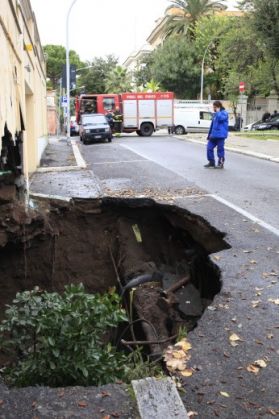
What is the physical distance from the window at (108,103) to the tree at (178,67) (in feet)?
57.9

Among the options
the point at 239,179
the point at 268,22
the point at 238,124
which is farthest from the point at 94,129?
the point at 238,124

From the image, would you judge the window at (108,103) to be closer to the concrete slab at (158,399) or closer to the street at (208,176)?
the street at (208,176)

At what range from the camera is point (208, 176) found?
1276cm

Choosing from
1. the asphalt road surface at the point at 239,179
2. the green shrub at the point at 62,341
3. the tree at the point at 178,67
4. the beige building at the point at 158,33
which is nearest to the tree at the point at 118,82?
the beige building at the point at 158,33

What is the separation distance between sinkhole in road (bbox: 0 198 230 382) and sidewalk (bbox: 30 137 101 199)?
72 centimetres

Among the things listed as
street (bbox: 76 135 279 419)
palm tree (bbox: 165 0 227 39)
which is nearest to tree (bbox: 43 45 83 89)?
palm tree (bbox: 165 0 227 39)

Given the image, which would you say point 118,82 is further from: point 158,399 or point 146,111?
point 158,399

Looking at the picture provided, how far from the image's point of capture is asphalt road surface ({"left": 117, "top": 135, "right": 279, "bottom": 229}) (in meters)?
9.00

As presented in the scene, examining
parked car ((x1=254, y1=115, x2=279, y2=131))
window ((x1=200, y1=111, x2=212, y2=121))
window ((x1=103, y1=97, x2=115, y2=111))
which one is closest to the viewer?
window ((x1=200, y1=111, x2=212, y2=121))

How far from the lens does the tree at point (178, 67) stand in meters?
51.7

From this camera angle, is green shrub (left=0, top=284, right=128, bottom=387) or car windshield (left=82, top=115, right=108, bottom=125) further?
car windshield (left=82, top=115, right=108, bottom=125)

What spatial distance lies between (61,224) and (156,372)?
5.19m

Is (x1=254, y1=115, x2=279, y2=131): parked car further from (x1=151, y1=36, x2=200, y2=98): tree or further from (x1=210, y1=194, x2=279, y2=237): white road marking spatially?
(x1=210, y1=194, x2=279, y2=237): white road marking

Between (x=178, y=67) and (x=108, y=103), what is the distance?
60.5 feet
